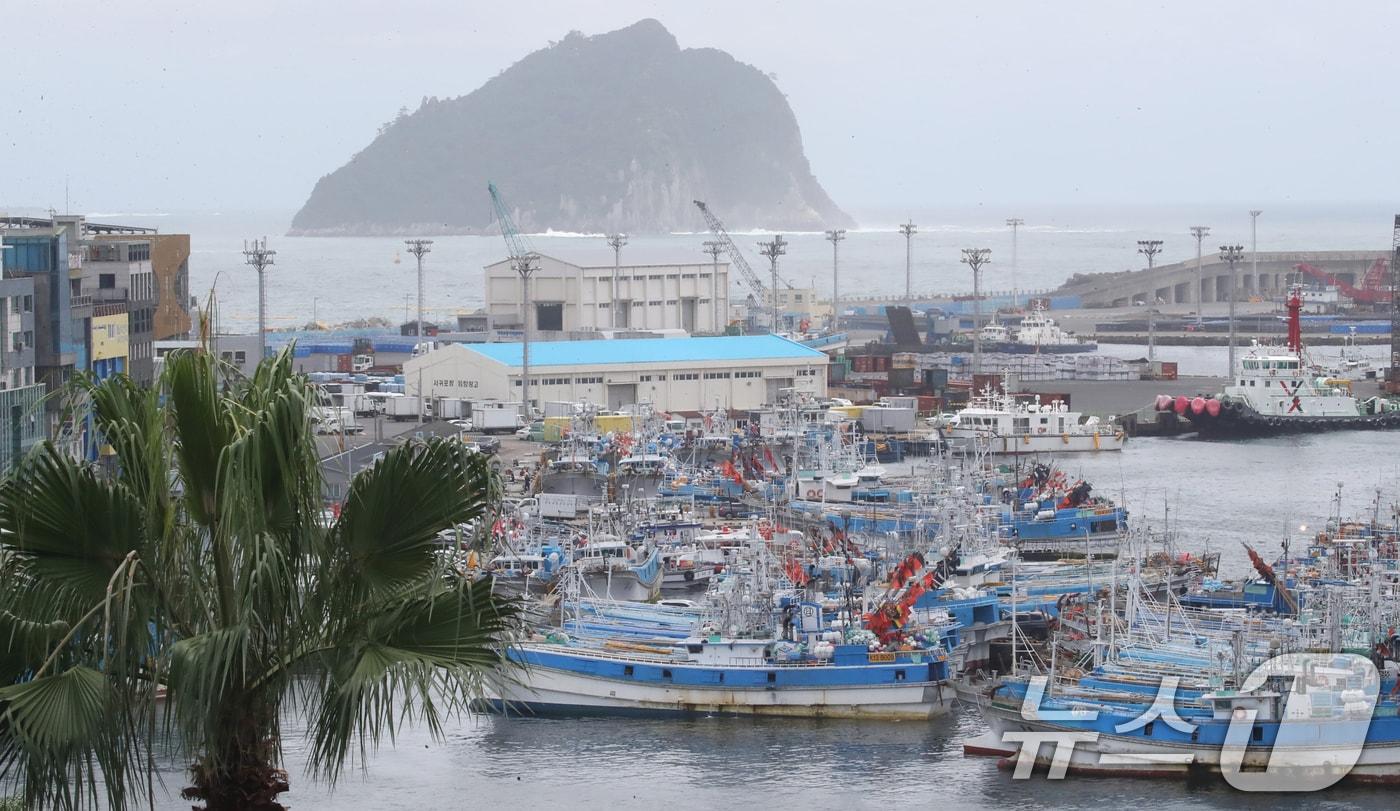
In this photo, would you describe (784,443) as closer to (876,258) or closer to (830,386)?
(830,386)

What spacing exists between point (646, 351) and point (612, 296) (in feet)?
26.4

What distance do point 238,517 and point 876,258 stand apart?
452 ft

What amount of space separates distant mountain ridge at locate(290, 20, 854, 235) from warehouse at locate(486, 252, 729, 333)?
124 m

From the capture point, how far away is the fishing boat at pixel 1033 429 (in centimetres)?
3441

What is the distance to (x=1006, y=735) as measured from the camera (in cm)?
1429

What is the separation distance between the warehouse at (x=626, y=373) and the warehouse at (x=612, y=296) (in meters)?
6.09

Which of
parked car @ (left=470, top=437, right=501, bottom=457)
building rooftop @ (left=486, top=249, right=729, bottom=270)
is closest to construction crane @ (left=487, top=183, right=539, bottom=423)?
building rooftop @ (left=486, top=249, right=729, bottom=270)

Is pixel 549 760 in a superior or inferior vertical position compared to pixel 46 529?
inferior

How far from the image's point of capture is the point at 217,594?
14.5ft

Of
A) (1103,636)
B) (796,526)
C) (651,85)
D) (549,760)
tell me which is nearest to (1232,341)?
(796,526)

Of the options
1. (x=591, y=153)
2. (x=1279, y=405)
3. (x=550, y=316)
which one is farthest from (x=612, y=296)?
(x=591, y=153)

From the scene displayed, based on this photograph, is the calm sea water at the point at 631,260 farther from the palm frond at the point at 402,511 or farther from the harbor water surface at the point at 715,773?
the palm frond at the point at 402,511

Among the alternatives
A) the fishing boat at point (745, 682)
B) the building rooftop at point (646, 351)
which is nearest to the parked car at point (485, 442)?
the building rooftop at point (646, 351)

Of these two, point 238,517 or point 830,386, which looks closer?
point 238,517
